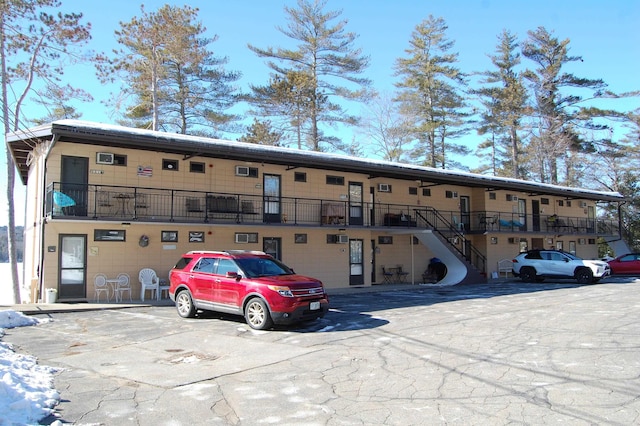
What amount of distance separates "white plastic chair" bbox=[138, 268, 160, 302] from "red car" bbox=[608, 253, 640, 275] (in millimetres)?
26389

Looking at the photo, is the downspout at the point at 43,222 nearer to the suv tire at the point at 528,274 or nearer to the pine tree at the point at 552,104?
the suv tire at the point at 528,274

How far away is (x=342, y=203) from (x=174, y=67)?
1609cm

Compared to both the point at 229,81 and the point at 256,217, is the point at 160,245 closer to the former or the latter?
the point at 256,217

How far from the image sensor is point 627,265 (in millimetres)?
28953

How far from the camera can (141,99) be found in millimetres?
30750

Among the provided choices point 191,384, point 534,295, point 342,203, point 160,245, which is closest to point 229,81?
point 342,203

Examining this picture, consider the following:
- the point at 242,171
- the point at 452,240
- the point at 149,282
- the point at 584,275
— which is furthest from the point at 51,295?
the point at 584,275

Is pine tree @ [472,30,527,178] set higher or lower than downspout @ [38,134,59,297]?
higher

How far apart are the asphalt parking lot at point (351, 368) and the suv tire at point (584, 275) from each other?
11.3m

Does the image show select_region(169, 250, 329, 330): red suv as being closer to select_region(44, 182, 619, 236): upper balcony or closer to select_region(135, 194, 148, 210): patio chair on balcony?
select_region(44, 182, 619, 236): upper balcony

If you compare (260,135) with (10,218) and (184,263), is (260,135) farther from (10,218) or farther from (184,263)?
(184,263)

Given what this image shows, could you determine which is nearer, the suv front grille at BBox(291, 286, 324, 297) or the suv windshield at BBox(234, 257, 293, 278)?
the suv front grille at BBox(291, 286, 324, 297)

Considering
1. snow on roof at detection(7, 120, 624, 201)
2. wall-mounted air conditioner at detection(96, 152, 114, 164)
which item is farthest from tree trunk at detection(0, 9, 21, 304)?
wall-mounted air conditioner at detection(96, 152, 114, 164)

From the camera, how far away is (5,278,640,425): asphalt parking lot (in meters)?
5.36
